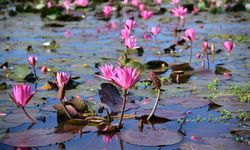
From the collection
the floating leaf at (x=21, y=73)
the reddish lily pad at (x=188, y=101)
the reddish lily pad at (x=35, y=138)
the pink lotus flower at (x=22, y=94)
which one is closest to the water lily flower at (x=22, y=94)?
the pink lotus flower at (x=22, y=94)

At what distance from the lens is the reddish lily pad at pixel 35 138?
5.10 ft

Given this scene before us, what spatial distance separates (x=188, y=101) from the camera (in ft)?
6.91

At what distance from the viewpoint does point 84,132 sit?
5.55 ft

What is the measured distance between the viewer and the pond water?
1.66 meters

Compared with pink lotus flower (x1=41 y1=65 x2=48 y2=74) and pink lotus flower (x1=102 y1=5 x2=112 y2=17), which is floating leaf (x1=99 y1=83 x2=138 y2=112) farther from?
pink lotus flower (x1=102 y1=5 x2=112 y2=17)

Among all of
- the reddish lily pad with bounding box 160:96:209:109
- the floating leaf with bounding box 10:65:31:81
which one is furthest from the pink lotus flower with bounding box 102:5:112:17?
the reddish lily pad with bounding box 160:96:209:109

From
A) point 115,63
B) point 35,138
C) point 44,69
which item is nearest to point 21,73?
point 44,69

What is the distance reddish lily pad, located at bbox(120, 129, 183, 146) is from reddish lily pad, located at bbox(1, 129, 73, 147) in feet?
0.85

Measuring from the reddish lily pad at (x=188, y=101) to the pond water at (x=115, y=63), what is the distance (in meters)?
0.01

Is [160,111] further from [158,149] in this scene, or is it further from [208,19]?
[208,19]

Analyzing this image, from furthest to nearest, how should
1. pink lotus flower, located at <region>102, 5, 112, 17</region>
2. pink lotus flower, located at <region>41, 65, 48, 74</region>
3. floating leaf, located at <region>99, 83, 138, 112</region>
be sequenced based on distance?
1. pink lotus flower, located at <region>102, 5, 112, 17</region>
2. pink lotus flower, located at <region>41, 65, 48, 74</region>
3. floating leaf, located at <region>99, 83, 138, 112</region>

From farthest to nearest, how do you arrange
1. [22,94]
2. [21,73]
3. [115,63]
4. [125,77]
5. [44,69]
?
[115,63], [44,69], [21,73], [22,94], [125,77]

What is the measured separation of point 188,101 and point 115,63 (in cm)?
133

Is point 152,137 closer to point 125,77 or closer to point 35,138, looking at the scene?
point 125,77
